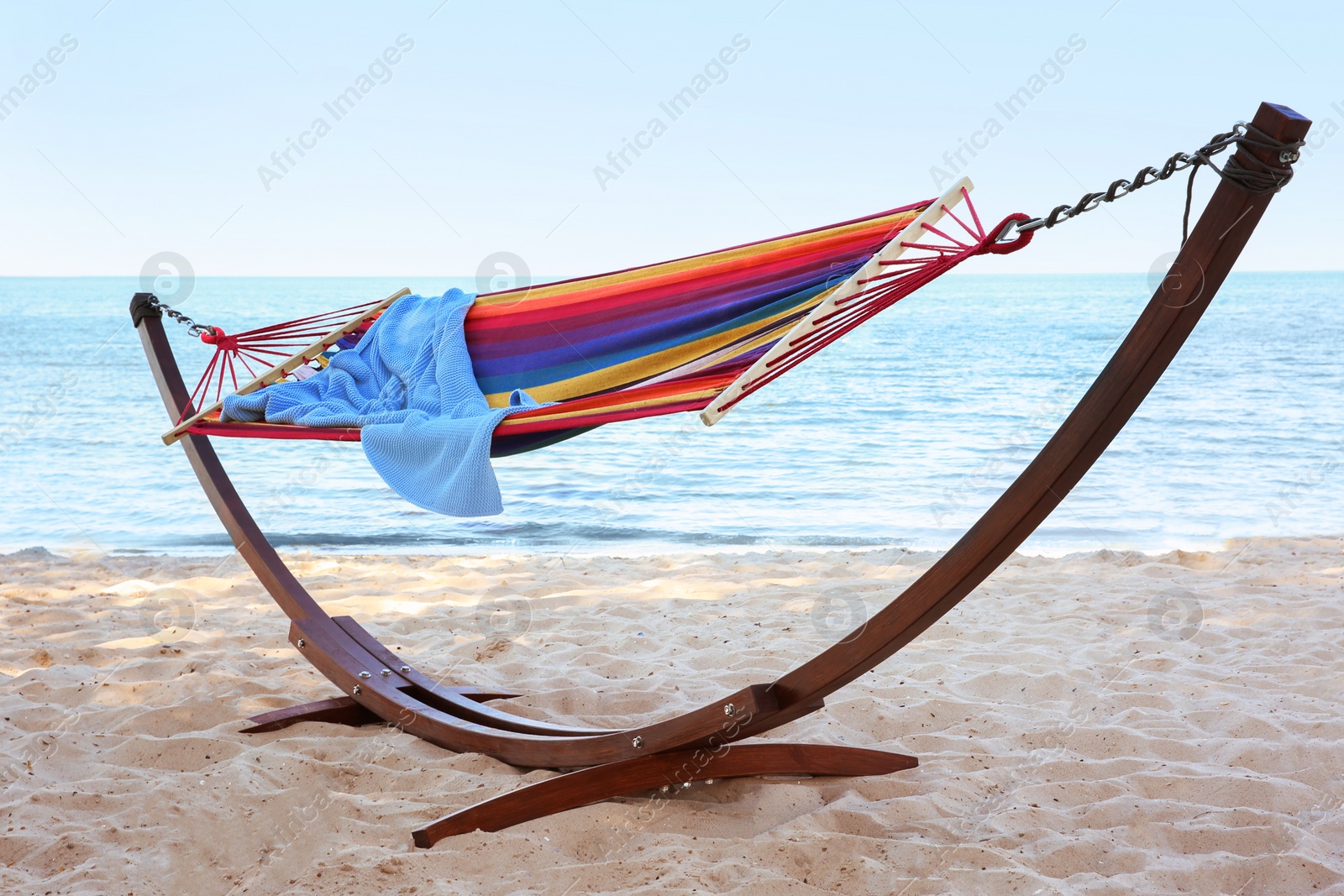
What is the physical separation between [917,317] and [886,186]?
371cm

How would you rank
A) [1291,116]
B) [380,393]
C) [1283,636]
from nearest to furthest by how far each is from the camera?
[1291,116] < [380,393] < [1283,636]

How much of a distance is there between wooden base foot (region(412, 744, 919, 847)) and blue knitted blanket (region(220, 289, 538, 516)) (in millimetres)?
516

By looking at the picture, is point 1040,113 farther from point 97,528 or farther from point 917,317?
point 97,528

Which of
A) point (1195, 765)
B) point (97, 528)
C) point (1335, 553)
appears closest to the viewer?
point (1195, 765)

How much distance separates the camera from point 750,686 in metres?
1.35

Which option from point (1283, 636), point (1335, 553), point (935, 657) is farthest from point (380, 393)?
point (1335, 553)

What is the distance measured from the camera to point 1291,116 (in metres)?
0.96

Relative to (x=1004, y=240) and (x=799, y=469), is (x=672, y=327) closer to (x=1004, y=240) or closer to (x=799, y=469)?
(x=1004, y=240)

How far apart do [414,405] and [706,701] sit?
95 centimetres

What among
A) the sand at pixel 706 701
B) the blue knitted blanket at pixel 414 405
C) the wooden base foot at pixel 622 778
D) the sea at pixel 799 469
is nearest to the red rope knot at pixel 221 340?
the blue knitted blanket at pixel 414 405

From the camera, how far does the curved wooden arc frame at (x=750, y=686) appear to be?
3.42 ft

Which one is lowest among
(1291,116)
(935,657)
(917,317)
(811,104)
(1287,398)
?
(935,657)

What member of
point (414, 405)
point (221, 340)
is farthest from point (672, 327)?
point (221, 340)

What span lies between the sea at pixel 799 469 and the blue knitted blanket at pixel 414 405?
1.87 m
